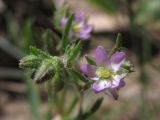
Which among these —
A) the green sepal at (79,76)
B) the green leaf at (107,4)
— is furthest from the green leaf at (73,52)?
the green leaf at (107,4)

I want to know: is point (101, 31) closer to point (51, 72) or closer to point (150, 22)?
point (150, 22)

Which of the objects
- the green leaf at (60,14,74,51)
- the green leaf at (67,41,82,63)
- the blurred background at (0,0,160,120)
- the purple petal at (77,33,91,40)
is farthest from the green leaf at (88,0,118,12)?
the green leaf at (67,41,82,63)

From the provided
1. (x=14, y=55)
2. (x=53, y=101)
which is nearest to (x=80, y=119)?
(x=53, y=101)

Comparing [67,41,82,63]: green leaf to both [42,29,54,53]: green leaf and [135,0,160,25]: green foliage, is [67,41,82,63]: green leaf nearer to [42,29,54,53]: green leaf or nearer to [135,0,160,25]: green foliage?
[42,29,54,53]: green leaf

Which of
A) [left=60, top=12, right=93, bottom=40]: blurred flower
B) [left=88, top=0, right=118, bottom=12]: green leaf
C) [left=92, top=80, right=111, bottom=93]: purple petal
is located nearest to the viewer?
[left=92, top=80, right=111, bottom=93]: purple petal

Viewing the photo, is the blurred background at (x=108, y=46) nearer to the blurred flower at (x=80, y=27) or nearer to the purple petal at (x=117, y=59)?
the blurred flower at (x=80, y=27)

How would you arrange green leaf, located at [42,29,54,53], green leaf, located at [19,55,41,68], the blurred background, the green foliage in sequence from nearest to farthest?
green leaf, located at [19,55,41,68] → green leaf, located at [42,29,54,53] → the blurred background → the green foliage

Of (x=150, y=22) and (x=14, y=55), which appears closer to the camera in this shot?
(x=14, y=55)

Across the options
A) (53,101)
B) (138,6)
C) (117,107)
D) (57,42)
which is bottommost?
(117,107)
